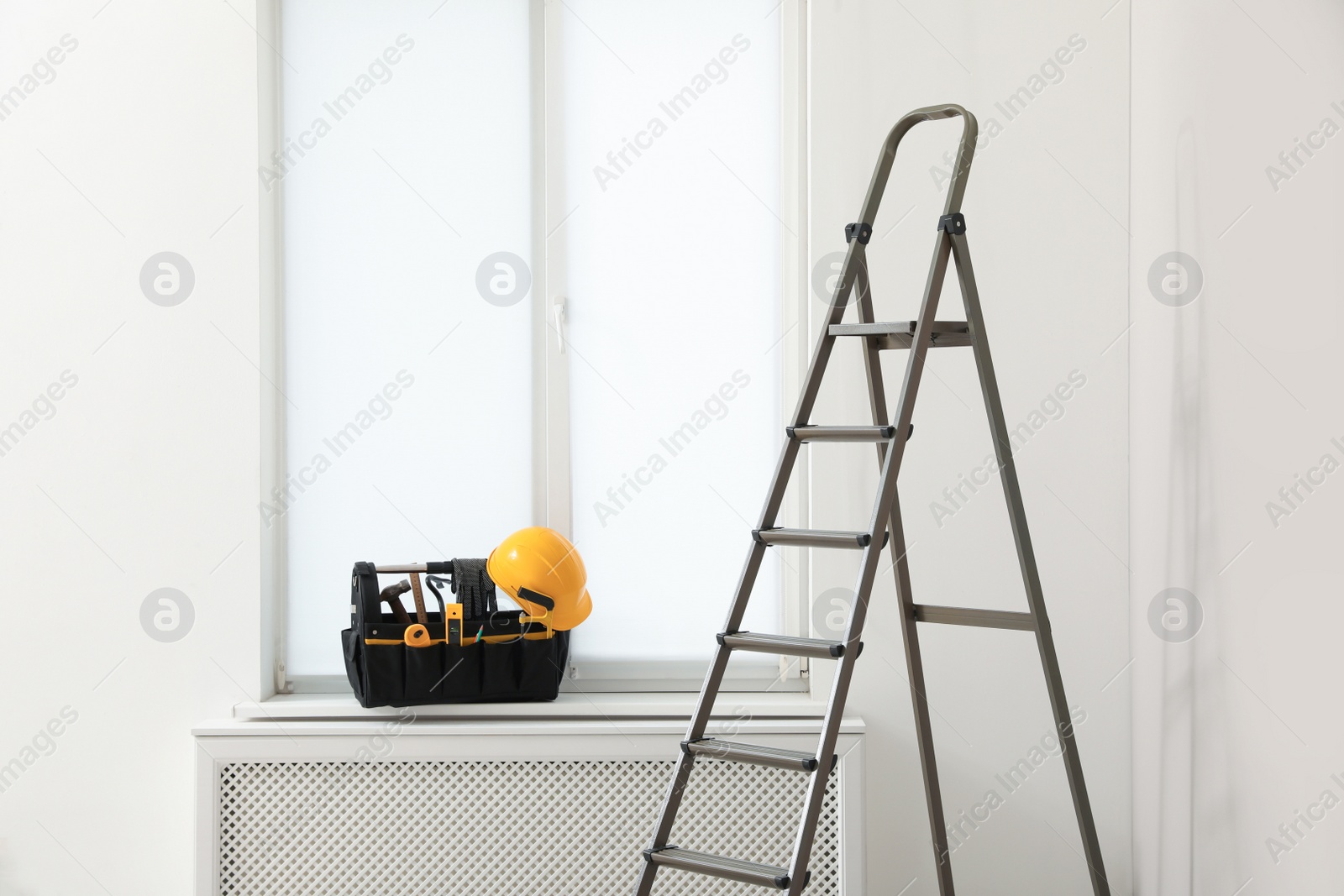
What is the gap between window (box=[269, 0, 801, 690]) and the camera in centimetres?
251

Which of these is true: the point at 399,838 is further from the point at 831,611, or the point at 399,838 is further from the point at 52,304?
the point at 52,304

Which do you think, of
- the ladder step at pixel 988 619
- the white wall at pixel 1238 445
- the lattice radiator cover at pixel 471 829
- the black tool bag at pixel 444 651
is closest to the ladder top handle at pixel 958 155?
the white wall at pixel 1238 445

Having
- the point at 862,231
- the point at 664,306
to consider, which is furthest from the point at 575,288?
the point at 862,231

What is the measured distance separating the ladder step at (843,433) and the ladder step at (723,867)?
74 centimetres

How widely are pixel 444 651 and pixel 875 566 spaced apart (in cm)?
113

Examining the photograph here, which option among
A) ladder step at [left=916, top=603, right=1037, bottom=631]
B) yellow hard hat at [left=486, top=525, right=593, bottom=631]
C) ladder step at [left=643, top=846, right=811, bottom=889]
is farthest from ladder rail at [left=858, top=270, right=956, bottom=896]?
yellow hard hat at [left=486, top=525, right=593, bottom=631]

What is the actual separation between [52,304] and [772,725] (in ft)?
6.91

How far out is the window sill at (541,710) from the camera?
2.29m

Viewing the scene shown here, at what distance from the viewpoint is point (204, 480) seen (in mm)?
2377

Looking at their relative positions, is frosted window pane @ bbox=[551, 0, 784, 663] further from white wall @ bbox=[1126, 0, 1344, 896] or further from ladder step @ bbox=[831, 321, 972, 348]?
white wall @ bbox=[1126, 0, 1344, 896]

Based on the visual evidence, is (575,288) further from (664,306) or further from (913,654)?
(913,654)

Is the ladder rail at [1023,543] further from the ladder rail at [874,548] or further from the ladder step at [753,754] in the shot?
the ladder step at [753,754]

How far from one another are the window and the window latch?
0.04ft

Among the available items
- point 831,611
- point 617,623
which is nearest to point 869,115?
point 831,611
